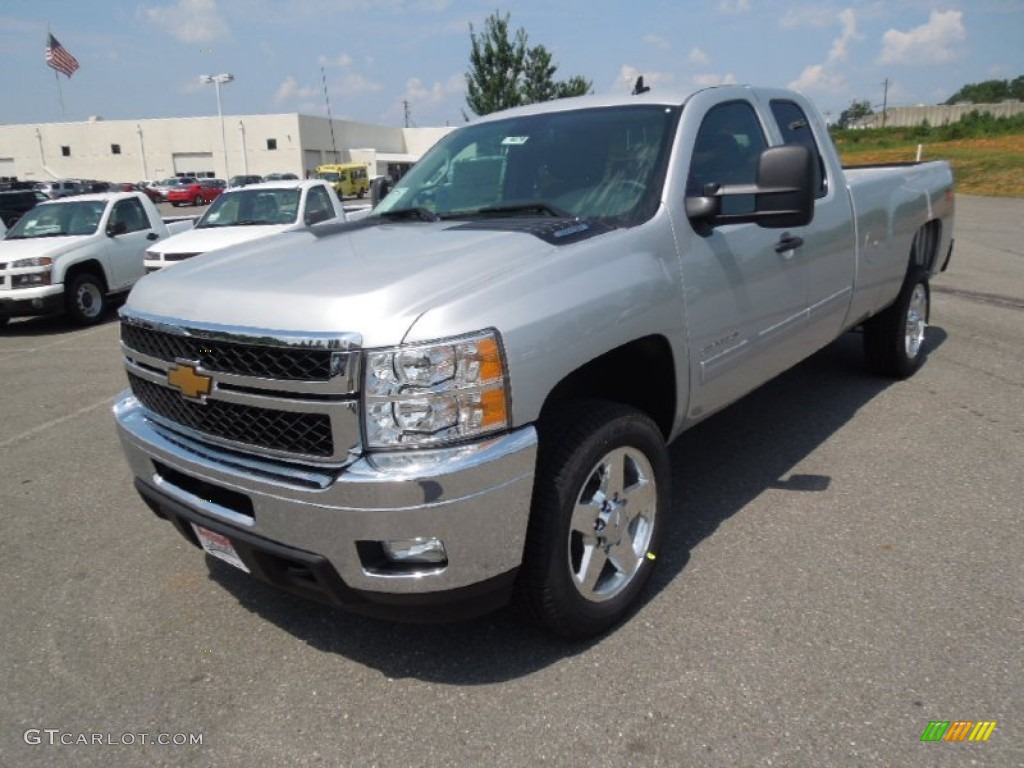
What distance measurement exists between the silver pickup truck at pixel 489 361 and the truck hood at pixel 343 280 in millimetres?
12

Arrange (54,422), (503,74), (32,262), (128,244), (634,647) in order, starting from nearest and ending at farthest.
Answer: (634,647), (54,422), (32,262), (128,244), (503,74)

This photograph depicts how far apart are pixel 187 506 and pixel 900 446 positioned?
12.5ft

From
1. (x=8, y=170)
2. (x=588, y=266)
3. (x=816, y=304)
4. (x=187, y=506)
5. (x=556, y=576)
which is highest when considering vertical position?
(x=8, y=170)

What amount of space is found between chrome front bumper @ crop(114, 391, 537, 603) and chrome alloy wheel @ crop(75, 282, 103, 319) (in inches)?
351

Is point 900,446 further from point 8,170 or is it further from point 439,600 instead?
point 8,170

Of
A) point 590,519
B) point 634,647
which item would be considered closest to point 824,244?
point 590,519

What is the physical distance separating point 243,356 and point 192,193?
46.0m

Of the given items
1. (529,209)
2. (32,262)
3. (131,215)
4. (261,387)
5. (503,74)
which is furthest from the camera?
(503,74)

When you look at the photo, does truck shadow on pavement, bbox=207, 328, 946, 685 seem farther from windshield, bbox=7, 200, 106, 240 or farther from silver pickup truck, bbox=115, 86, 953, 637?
windshield, bbox=7, 200, 106, 240

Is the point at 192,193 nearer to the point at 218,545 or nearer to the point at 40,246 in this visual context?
the point at 40,246

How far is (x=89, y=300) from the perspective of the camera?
10.2 metres

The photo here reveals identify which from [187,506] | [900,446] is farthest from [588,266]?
[900,446]

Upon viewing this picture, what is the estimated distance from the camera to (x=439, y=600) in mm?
2279

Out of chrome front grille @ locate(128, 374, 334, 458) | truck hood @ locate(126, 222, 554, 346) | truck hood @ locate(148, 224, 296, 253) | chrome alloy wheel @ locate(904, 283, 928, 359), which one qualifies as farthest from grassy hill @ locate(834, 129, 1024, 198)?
chrome front grille @ locate(128, 374, 334, 458)
